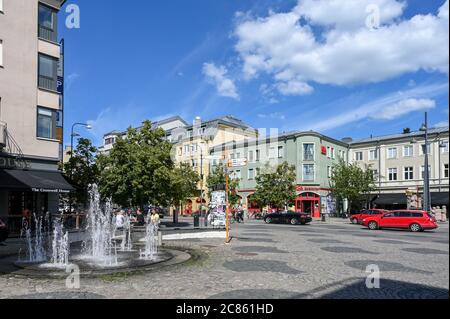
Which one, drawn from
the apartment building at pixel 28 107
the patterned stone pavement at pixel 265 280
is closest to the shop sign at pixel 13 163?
the apartment building at pixel 28 107

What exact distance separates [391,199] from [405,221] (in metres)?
25.5

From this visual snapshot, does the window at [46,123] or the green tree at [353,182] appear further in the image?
the green tree at [353,182]

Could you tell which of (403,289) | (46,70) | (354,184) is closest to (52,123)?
(46,70)

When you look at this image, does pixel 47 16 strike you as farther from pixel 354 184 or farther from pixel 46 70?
pixel 354 184

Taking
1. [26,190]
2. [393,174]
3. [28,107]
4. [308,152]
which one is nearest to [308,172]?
[308,152]

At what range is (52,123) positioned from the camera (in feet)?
85.4

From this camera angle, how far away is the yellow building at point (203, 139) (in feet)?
234

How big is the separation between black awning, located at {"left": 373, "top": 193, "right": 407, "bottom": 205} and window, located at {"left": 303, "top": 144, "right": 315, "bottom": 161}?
10231 mm

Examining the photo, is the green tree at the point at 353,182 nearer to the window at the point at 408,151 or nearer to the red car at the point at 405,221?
the window at the point at 408,151

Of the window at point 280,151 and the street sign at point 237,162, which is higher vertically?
the window at point 280,151

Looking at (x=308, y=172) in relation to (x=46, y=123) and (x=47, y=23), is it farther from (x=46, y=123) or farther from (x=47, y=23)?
(x=47, y=23)

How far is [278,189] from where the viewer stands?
49.4 m

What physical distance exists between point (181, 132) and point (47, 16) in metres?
54.5

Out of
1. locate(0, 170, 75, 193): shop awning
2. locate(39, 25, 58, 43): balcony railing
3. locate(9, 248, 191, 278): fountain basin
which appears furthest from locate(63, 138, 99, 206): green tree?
locate(9, 248, 191, 278): fountain basin
